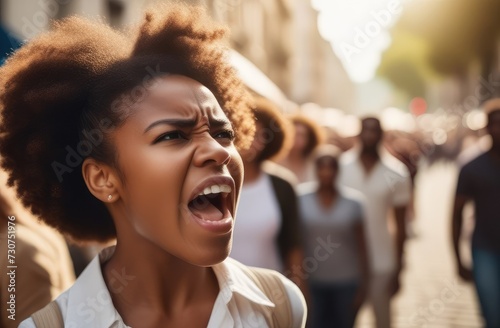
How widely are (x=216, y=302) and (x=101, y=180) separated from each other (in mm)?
406

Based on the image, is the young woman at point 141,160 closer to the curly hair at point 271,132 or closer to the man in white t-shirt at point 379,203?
the curly hair at point 271,132

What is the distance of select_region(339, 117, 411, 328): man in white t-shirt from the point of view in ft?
16.2

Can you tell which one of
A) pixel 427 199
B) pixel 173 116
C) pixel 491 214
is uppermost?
pixel 173 116

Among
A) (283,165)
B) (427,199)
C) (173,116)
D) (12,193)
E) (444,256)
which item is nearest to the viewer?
(173,116)

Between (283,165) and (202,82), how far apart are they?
3.35 m

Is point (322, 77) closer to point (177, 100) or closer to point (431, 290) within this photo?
point (431, 290)

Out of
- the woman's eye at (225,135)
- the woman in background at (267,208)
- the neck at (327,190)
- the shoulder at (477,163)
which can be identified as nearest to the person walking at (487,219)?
the shoulder at (477,163)

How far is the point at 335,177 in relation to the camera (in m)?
4.76

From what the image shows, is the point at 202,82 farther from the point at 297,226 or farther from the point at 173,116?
the point at 297,226

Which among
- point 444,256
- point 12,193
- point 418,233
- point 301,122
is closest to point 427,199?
point 418,233

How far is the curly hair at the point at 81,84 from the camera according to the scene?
1.73m

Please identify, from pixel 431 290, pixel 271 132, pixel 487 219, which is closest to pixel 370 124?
pixel 487 219

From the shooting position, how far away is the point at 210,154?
1590 mm

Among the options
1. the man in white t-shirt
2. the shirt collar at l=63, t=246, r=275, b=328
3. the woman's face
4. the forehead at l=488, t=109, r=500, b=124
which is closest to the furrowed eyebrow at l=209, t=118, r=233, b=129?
the woman's face
